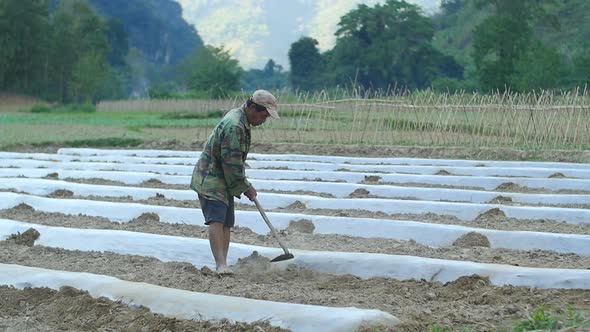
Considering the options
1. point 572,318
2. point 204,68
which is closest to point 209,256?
point 572,318

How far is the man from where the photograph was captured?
4929mm

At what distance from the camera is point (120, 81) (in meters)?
51.0

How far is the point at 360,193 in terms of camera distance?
8.30m

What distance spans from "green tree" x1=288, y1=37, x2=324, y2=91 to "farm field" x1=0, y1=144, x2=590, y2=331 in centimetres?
3597

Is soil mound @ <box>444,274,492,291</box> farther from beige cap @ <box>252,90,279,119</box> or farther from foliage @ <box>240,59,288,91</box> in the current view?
foliage @ <box>240,59,288,91</box>

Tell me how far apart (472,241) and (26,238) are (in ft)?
10.6

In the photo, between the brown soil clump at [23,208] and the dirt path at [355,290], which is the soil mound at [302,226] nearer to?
the dirt path at [355,290]

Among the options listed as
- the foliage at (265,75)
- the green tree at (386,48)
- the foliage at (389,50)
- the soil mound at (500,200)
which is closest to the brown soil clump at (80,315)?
the soil mound at (500,200)

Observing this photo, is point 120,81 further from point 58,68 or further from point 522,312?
point 522,312

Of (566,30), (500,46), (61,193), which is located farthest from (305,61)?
(61,193)

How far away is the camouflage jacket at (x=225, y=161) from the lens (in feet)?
16.2

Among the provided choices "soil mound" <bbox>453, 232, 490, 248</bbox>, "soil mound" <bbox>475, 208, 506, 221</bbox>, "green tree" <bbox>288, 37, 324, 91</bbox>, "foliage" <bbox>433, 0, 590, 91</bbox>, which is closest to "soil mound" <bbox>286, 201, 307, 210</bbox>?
"soil mound" <bbox>475, 208, 506, 221</bbox>

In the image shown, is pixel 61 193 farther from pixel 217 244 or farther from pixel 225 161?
pixel 225 161

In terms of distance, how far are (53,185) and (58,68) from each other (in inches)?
1452
